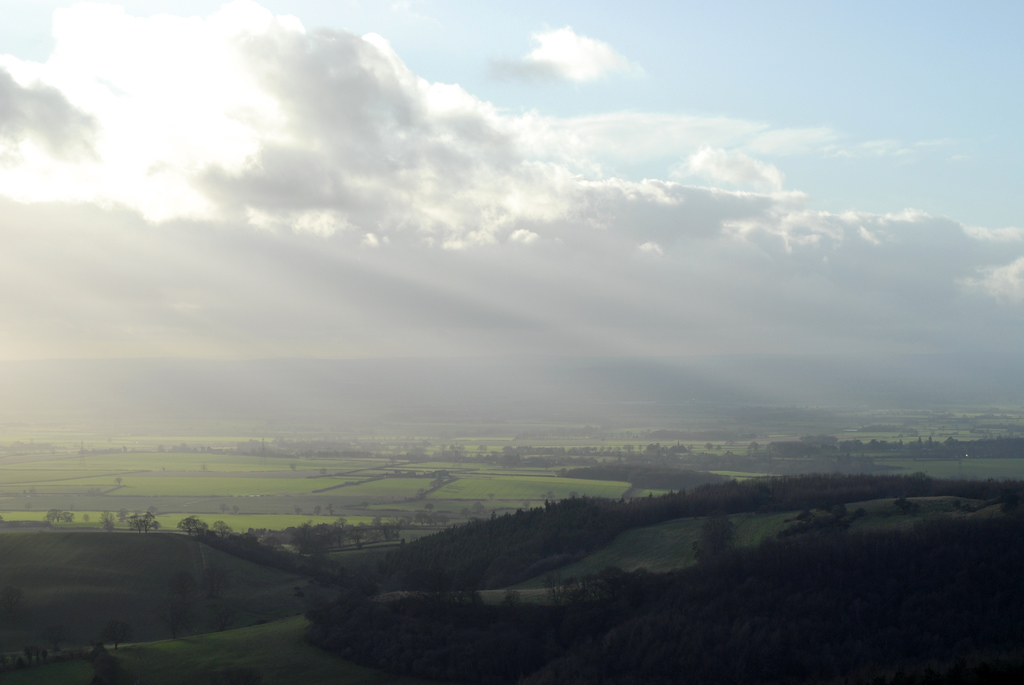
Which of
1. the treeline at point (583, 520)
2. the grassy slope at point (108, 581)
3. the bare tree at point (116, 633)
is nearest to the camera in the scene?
the bare tree at point (116, 633)

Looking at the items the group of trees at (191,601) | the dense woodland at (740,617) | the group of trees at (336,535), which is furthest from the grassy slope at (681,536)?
the group of trees at (336,535)

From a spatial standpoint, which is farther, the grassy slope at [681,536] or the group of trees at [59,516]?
the group of trees at [59,516]

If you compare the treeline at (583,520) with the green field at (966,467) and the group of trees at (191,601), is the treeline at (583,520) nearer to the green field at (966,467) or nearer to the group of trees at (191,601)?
the group of trees at (191,601)

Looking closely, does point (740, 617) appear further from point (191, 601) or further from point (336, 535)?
point (336, 535)

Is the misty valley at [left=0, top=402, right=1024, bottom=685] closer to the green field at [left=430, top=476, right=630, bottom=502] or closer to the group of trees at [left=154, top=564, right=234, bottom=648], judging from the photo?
the group of trees at [left=154, top=564, right=234, bottom=648]

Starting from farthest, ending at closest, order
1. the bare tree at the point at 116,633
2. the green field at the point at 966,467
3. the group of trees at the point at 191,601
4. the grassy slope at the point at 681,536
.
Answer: the green field at the point at 966,467, the group of trees at the point at 191,601, the grassy slope at the point at 681,536, the bare tree at the point at 116,633

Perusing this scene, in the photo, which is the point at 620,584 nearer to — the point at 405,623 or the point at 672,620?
the point at 672,620
